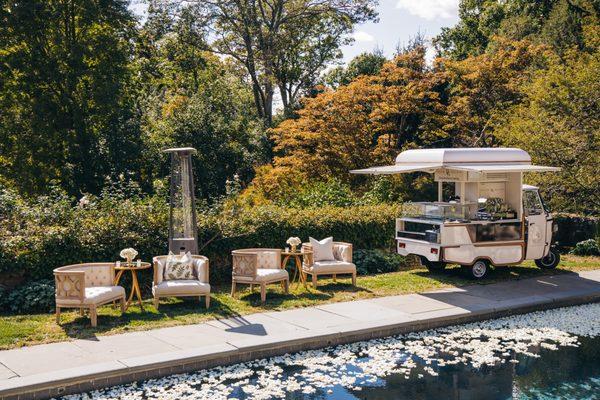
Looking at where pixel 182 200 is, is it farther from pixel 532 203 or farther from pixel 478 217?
pixel 532 203

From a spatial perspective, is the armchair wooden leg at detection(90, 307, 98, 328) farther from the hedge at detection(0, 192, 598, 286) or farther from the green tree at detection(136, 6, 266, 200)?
the green tree at detection(136, 6, 266, 200)

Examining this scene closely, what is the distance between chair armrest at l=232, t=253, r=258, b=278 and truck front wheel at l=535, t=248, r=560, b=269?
7.20 m

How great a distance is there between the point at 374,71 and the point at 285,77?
27.2 feet

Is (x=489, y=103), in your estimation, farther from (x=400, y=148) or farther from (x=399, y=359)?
(x=399, y=359)

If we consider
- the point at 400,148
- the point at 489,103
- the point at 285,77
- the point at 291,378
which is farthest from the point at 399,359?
the point at 285,77

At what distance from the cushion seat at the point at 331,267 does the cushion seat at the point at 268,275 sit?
82 cm

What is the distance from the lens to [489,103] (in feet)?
77.6

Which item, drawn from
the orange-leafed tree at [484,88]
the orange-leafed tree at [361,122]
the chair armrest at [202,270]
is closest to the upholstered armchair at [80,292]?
the chair armrest at [202,270]

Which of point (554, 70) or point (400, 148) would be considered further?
point (400, 148)

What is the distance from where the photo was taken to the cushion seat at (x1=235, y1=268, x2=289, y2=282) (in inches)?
444

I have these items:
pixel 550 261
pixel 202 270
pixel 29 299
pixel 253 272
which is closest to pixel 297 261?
pixel 253 272

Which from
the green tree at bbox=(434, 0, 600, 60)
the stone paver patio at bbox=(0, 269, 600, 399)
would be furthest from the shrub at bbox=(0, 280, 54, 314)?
the green tree at bbox=(434, 0, 600, 60)

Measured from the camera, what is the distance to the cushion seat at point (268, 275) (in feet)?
37.0

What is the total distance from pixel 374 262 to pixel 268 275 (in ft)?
12.7
